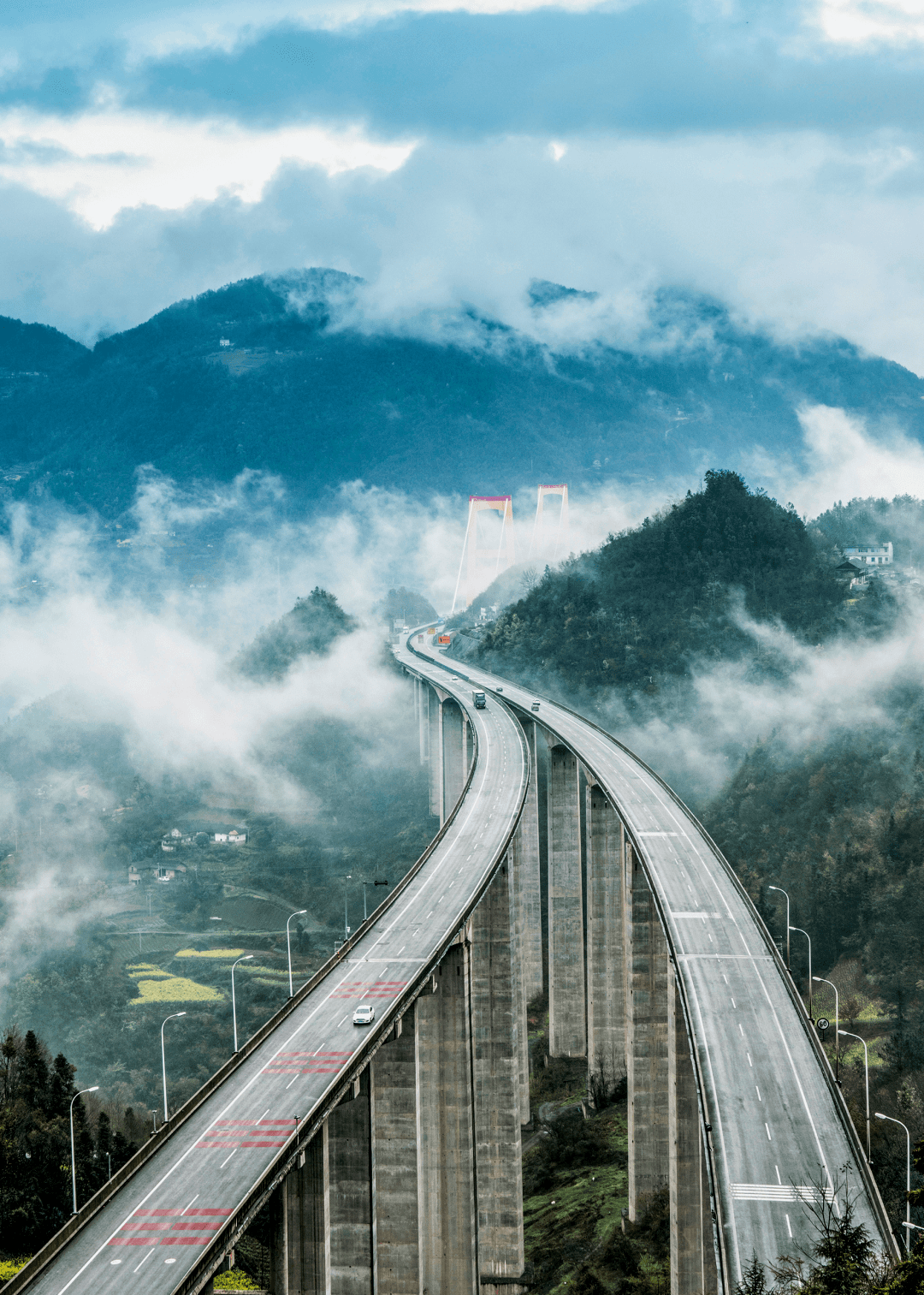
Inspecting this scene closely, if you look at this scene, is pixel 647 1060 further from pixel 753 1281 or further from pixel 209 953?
pixel 209 953

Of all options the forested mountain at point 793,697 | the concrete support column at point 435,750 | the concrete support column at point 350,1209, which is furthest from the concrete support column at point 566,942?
the concrete support column at point 350,1209

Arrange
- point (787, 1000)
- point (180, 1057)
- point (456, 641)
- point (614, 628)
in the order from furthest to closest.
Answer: point (456, 641)
point (614, 628)
point (180, 1057)
point (787, 1000)

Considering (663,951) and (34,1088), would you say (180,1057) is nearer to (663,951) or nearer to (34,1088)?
(34,1088)

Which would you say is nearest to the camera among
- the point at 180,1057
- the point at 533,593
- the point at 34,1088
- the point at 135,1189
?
the point at 135,1189

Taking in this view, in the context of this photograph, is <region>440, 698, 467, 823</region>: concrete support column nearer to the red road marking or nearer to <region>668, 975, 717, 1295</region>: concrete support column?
<region>668, 975, 717, 1295</region>: concrete support column

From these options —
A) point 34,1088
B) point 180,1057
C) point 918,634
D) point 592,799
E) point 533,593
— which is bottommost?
point 180,1057

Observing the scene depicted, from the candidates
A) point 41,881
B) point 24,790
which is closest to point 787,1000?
point 41,881

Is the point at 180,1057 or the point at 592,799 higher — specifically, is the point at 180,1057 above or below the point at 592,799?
below

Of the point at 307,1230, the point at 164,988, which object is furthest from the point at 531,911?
the point at 307,1230
